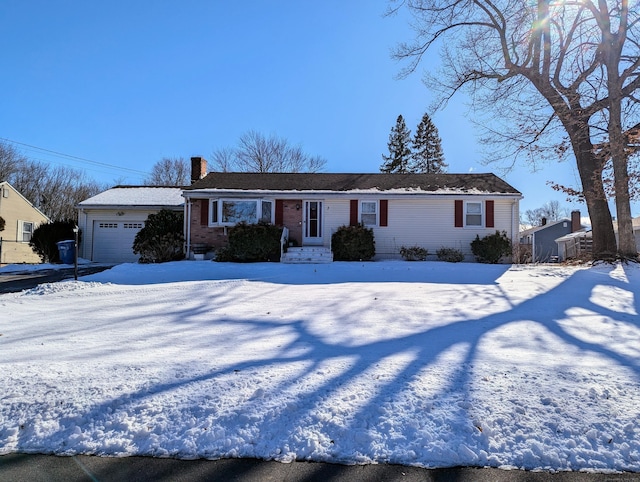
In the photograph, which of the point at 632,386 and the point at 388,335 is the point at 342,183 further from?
the point at 632,386

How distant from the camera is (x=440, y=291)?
9.20m

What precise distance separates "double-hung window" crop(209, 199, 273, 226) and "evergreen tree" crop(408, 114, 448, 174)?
A: 26365 millimetres

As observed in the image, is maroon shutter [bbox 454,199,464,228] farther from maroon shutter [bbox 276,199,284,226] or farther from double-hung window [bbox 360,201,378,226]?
maroon shutter [bbox 276,199,284,226]

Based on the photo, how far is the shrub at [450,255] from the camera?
16281 mm

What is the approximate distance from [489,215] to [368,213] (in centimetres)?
517

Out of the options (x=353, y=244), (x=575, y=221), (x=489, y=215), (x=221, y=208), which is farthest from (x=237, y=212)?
(x=575, y=221)

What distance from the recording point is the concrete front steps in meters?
15.1

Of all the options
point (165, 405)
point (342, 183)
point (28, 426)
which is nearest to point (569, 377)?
point (165, 405)

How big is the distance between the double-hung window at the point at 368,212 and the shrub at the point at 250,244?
399 centimetres

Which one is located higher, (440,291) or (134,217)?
(134,217)

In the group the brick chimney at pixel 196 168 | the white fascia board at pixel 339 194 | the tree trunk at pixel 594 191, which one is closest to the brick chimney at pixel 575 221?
the white fascia board at pixel 339 194

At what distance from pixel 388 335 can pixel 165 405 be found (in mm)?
3263

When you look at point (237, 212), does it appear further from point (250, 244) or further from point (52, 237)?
point (52, 237)

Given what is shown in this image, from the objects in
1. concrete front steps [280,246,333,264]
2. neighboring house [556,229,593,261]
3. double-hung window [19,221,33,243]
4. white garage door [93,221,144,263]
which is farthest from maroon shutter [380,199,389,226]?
double-hung window [19,221,33,243]
